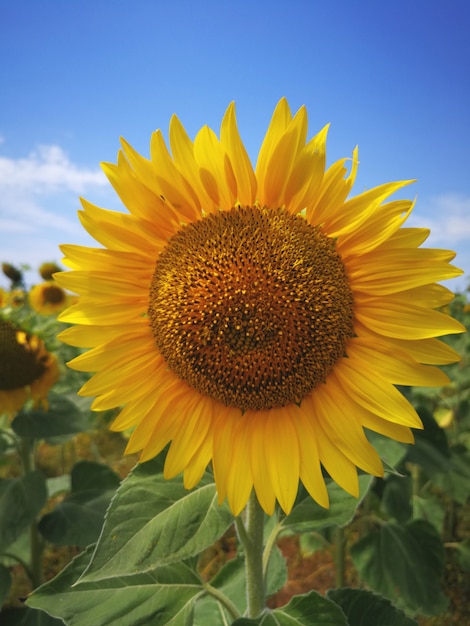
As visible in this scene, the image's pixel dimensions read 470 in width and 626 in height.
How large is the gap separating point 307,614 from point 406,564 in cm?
175

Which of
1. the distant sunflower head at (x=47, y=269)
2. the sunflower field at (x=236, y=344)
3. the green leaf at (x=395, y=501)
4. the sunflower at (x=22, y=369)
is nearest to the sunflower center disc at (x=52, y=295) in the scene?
the distant sunflower head at (x=47, y=269)

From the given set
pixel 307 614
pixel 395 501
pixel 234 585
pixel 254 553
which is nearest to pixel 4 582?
pixel 234 585

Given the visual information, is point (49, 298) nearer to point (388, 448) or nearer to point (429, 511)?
point (429, 511)

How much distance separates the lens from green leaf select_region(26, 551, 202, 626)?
4.67 ft

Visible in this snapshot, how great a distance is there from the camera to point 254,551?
1552mm

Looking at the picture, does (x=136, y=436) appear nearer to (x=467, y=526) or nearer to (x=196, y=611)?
(x=196, y=611)

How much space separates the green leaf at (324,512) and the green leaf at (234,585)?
0.42 meters

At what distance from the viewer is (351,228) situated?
1.30 meters

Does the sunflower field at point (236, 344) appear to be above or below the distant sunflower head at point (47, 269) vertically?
above

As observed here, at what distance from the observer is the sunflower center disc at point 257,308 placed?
130 centimetres

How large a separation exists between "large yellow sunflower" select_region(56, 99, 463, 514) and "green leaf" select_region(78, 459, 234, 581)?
86 millimetres

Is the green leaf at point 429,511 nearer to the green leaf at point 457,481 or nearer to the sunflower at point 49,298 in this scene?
the green leaf at point 457,481

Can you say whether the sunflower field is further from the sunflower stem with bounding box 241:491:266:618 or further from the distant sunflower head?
the distant sunflower head

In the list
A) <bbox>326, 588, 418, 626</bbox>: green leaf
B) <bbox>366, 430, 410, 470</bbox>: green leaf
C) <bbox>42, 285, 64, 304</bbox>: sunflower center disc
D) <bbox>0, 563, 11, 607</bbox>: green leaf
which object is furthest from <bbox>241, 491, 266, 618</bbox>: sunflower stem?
<bbox>42, 285, 64, 304</bbox>: sunflower center disc
